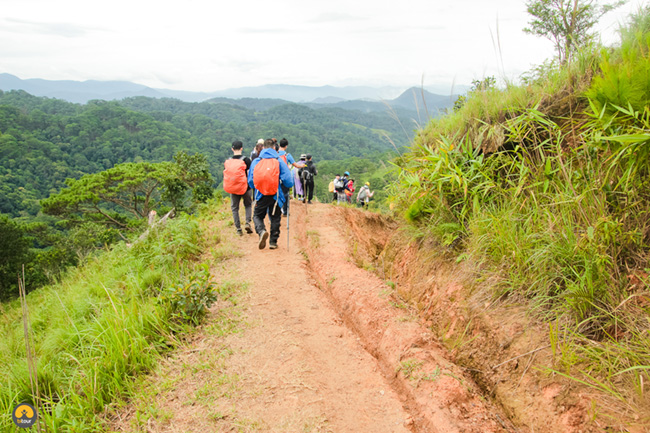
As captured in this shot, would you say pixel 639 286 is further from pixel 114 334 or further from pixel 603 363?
pixel 114 334

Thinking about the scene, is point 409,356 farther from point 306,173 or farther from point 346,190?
point 346,190

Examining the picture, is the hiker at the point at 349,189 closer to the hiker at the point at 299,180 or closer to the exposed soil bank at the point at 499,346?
the hiker at the point at 299,180

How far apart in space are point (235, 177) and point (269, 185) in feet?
3.76

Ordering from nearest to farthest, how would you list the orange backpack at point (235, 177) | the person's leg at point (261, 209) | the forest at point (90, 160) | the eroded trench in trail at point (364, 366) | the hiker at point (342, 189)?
the eroded trench in trail at point (364, 366), the person's leg at point (261, 209), the orange backpack at point (235, 177), the hiker at point (342, 189), the forest at point (90, 160)

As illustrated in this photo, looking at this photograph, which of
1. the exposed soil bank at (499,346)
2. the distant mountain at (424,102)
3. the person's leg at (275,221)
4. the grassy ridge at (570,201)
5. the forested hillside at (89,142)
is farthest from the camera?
the forested hillside at (89,142)

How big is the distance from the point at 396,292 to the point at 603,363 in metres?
2.73

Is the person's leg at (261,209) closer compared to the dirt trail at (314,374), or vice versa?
the dirt trail at (314,374)

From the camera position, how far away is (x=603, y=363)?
8.41 feet

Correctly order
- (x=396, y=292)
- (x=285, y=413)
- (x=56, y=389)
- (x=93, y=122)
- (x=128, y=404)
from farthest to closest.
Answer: (x=93, y=122), (x=396, y=292), (x=56, y=389), (x=128, y=404), (x=285, y=413)

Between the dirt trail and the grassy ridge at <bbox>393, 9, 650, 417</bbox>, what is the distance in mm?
1008

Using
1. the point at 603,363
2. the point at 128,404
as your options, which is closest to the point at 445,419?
the point at 603,363

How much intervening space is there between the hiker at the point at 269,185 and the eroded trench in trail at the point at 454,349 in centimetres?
186

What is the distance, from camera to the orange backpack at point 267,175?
6645mm

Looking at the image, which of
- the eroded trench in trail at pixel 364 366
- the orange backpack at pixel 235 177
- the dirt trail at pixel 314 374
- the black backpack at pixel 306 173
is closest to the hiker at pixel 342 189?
the black backpack at pixel 306 173
